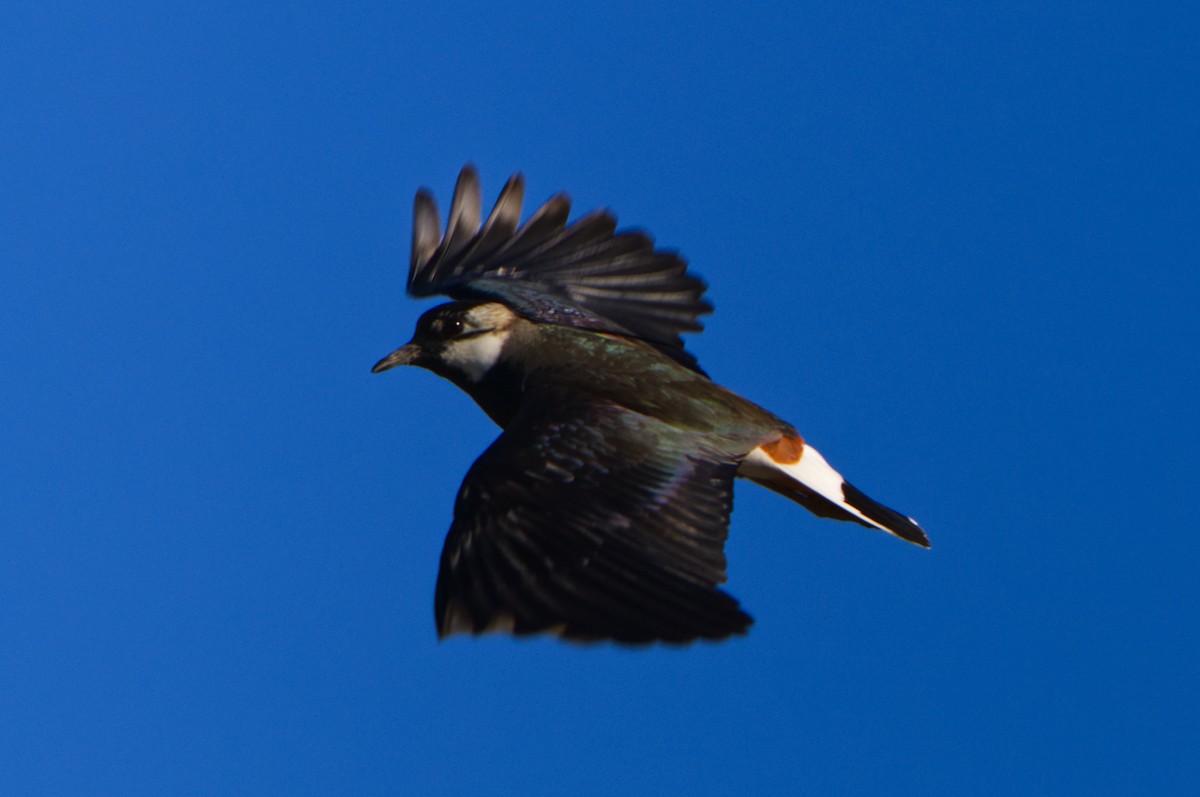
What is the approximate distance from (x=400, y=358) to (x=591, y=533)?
9.27 ft

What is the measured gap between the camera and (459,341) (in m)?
8.37

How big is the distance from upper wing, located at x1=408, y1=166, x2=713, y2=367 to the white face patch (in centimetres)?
32

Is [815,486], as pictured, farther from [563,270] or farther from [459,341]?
[563,270]

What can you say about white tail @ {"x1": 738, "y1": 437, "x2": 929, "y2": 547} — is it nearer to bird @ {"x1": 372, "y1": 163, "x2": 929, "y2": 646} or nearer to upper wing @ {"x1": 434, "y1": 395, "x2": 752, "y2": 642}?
bird @ {"x1": 372, "y1": 163, "x2": 929, "y2": 646}

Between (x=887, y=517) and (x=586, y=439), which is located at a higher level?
(x=887, y=517)

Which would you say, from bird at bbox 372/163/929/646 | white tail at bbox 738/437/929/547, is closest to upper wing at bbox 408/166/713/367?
bird at bbox 372/163/929/646

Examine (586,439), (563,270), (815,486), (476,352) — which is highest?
(563,270)

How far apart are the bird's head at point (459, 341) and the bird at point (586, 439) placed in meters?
0.01

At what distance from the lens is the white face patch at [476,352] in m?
8.16

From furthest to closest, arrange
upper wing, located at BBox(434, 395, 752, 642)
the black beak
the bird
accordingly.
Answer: the black beak, the bird, upper wing, located at BBox(434, 395, 752, 642)

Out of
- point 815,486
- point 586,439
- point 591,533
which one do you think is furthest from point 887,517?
point 591,533

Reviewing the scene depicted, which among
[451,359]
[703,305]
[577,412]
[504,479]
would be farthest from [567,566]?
[703,305]

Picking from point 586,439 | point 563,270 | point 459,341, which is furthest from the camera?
point 563,270

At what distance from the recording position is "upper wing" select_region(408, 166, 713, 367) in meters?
8.74
